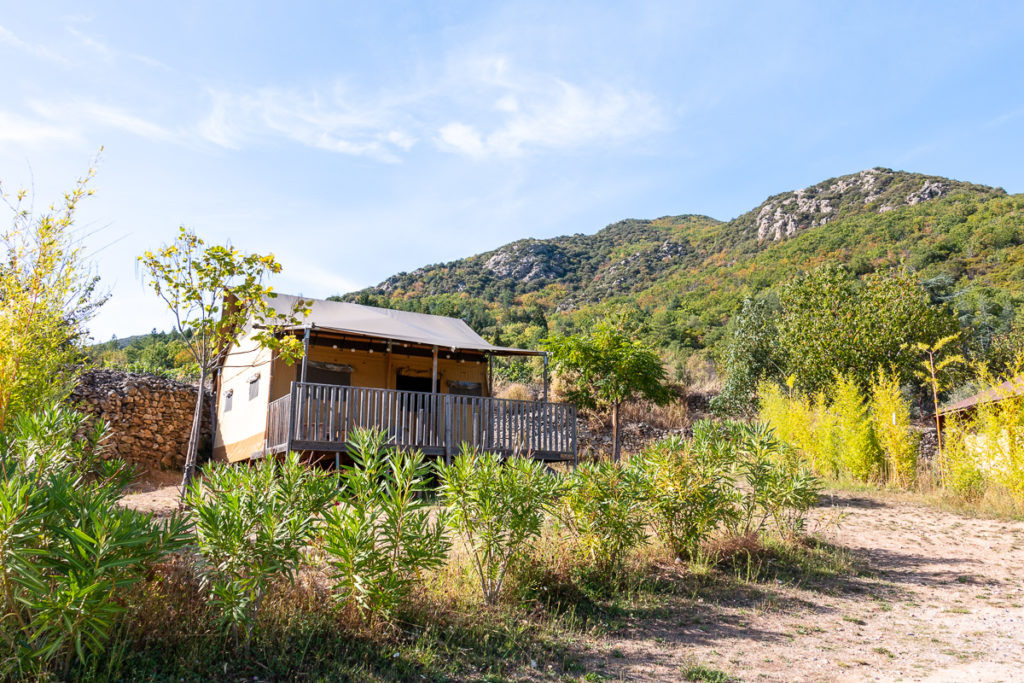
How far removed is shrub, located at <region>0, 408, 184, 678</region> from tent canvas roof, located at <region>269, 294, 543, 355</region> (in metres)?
8.34

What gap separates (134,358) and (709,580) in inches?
1087

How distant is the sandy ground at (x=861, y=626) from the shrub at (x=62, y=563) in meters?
1.94

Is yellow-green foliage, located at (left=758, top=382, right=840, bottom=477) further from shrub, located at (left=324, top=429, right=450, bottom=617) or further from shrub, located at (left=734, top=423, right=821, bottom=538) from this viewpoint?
shrub, located at (left=324, top=429, right=450, bottom=617)

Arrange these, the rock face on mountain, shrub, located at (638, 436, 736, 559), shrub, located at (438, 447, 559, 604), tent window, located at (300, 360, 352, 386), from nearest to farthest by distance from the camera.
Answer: shrub, located at (438, 447, 559, 604) < shrub, located at (638, 436, 736, 559) < tent window, located at (300, 360, 352, 386) < the rock face on mountain

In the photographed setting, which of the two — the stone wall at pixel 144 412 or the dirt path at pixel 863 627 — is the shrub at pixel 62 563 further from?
the stone wall at pixel 144 412

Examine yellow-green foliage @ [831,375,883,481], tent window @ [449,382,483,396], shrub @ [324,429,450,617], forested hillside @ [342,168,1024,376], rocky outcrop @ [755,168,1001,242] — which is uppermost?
rocky outcrop @ [755,168,1001,242]

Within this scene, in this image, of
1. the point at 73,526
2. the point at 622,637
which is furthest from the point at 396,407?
the point at 73,526

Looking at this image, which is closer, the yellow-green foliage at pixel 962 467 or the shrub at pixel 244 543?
the shrub at pixel 244 543

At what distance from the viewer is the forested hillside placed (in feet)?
115

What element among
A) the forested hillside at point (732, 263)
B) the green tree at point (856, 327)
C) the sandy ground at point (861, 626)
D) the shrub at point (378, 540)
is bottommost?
the sandy ground at point (861, 626)

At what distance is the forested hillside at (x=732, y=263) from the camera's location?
34.9 meters

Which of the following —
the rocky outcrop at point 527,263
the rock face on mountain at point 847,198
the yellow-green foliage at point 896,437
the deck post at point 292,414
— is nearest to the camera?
the deck post at point 292,414

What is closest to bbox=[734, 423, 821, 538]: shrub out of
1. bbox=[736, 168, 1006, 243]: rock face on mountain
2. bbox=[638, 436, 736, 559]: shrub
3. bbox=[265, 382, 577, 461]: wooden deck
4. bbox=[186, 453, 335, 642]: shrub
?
bbox=[638, 436, 736, 559]: shrub

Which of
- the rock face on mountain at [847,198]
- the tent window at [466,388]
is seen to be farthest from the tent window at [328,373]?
the rock face on mountain at [847,198]
